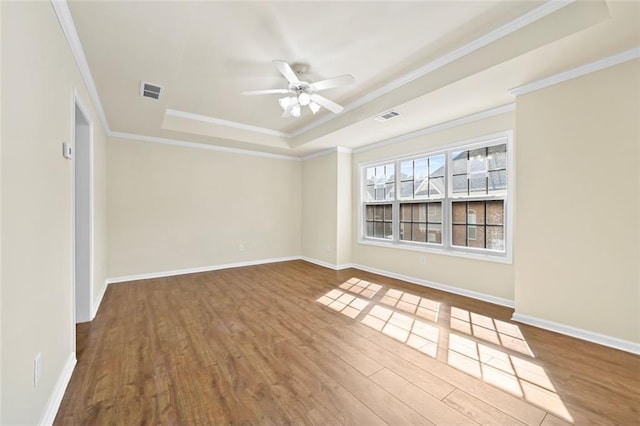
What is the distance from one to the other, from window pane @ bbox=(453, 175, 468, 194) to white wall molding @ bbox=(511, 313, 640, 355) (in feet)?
5.95

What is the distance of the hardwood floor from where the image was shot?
1.65 metres

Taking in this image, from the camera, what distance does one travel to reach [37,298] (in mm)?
1446

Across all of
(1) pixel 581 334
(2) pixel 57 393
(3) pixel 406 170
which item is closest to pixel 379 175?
(3) pixel 406 170

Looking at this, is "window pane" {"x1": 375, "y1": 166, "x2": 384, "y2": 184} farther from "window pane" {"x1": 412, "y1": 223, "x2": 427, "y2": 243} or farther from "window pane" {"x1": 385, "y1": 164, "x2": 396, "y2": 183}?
"window pane" {"x1": 412, "y1": 223, "x2": 427, "y2": 243}

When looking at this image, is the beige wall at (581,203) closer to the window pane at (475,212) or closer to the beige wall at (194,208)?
the window pane at (475,212)

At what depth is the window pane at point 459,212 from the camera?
13.2ft

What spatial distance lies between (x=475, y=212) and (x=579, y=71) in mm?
1913

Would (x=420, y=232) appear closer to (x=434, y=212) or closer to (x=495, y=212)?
(x=434, y=212)

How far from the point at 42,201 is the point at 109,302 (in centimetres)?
272

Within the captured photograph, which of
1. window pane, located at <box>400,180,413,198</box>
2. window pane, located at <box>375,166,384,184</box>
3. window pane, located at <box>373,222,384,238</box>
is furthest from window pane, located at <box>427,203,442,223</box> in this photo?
window pane, located at <box>375,166,384,184</box>

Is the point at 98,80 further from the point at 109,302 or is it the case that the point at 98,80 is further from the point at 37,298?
the point at 109,302

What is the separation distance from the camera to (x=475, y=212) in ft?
12.8

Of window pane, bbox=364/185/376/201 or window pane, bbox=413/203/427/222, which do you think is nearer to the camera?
window pane, bbox=413/203/427/222

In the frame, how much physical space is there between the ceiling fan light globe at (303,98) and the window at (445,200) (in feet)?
7.82
